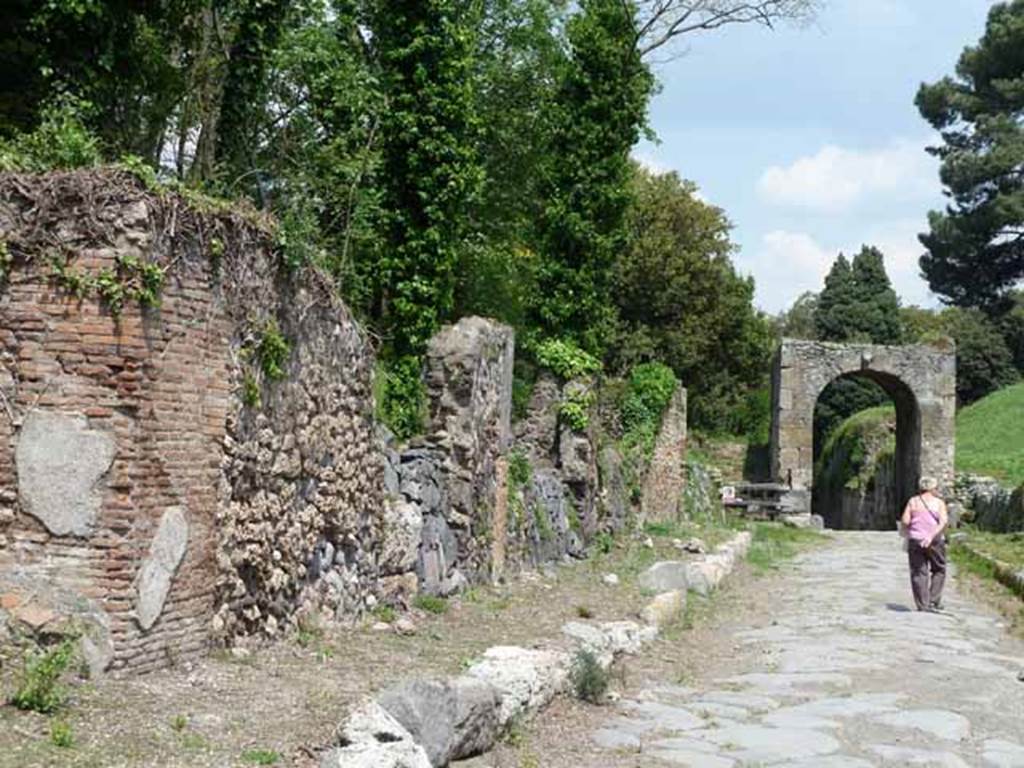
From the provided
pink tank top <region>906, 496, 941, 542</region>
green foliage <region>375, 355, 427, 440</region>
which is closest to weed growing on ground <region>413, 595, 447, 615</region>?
green foliage <region>375, 355, 427, 440</region>

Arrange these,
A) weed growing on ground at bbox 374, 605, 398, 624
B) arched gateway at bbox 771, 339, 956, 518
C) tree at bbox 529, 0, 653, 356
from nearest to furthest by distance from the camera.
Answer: weed growing on ground at bbox 374, 605, 398, 624 → tree at bbox 529, 0, 653, 356 → arched gateway at bbox 771, 339, 956, 518

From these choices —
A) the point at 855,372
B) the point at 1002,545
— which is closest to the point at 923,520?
the point at 1002,545

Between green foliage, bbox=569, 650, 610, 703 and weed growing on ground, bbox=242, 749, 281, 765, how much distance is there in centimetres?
→ 302

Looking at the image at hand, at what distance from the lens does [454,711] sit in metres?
6.26

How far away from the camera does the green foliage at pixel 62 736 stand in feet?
17.0

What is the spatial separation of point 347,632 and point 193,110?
783 centimetres

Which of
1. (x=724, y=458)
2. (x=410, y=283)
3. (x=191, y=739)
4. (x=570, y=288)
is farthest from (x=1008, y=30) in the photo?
(x=191, y=739)

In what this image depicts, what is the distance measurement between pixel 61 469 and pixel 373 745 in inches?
90.0

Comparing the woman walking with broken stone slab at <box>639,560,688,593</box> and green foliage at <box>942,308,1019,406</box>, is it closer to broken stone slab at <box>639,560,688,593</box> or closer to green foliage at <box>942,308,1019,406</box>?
broken stone slab at <box>639,560,688,593</box>

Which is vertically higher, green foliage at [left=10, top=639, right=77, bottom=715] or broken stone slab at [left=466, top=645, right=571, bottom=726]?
green foliage at [left=10, top=639, right=77, bottom=715]

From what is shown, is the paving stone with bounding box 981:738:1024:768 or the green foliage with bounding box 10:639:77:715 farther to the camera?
the paving stone with bounding box 981:738:1024:768

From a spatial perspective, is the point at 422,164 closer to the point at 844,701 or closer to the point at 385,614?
the point at 385,614

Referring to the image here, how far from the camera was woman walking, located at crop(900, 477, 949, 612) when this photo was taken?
14031 millimetres

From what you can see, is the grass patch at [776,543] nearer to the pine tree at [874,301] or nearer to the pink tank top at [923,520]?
the pink tank top at [923,520]
